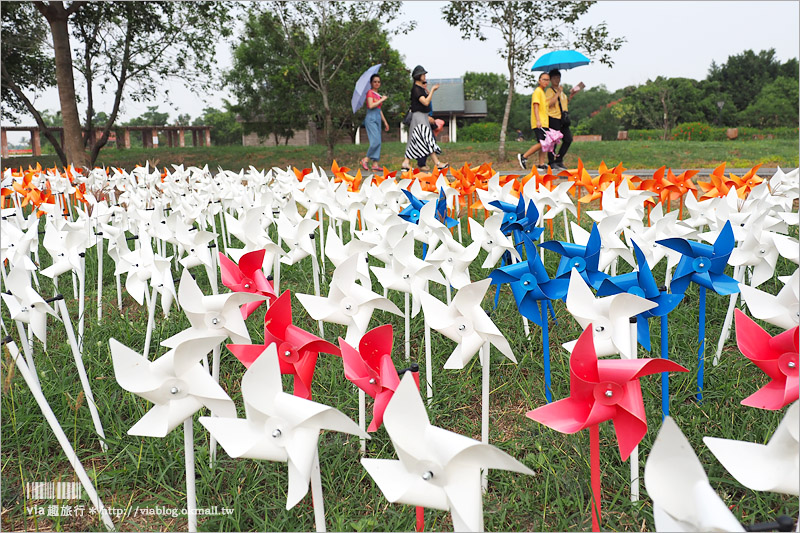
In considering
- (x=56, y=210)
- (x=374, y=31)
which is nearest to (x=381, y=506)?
(x=56, y=210)

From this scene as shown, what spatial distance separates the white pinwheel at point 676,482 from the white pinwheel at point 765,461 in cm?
20

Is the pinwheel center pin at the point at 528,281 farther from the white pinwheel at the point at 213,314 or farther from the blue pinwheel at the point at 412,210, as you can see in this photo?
the blue pinwheel at the point at 412,210

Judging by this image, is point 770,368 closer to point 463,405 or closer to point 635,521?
point 635,521

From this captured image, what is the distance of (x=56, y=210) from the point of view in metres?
3.54

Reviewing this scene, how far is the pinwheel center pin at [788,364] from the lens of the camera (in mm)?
1490

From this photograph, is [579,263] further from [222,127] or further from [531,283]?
[222,127]

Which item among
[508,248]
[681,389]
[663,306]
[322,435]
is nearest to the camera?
[663,306]

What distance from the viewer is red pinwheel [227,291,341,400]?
1745mm

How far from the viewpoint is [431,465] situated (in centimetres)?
126

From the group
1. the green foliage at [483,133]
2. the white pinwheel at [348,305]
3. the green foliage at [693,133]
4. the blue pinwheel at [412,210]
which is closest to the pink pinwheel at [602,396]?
the white pinwheel at [348,305]

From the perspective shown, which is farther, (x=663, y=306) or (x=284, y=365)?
(x=663, y=306)

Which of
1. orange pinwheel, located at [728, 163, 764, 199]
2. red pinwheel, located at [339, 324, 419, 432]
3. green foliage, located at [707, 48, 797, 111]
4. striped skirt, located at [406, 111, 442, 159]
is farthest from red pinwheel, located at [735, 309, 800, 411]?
green foliage, located at [707, 48, 797, 111]

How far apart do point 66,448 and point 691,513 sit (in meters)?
1.68

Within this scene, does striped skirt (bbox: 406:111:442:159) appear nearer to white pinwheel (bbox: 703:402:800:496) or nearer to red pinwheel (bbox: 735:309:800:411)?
red pinwheel (bbox: 735:309:800:411)
